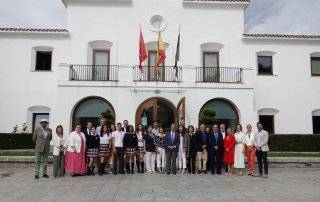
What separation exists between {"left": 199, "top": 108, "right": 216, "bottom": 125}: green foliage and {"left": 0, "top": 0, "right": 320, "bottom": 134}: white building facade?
0.71 m

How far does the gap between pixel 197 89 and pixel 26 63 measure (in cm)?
1008

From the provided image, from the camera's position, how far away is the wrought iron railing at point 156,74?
812 inches

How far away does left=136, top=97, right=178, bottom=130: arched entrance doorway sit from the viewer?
19.9m

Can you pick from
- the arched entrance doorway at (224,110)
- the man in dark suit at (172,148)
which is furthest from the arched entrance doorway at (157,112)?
the man in dark suit at (172,148)

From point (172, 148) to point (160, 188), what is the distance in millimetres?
3494

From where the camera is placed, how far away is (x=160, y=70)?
839 inches

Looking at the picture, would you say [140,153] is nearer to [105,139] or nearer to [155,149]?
[155,149]

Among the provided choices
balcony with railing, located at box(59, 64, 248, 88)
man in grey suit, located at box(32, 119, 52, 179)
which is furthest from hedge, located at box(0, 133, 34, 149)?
man in grey suit, located at box(32, 119, 52, 179)

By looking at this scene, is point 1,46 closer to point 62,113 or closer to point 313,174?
point 62,113

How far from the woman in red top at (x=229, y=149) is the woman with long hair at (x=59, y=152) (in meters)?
5.74

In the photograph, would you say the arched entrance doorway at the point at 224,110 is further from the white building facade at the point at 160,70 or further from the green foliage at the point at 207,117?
the green foliage at the point at 207,117

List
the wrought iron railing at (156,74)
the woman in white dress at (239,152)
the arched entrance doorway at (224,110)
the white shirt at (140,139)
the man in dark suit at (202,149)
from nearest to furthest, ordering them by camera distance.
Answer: the woman in white dress at (239,152) < the man in dark suit at (202,149) < the white shirt at (140,139) < the wrought iron railing at (156,74) < the arched entrance doorway at (224,110)

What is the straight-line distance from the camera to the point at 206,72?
21922mm

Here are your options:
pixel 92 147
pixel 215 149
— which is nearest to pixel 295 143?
pixel 215 149
